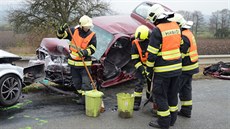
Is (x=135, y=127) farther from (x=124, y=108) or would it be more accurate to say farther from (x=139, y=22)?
(x=139, y=22)

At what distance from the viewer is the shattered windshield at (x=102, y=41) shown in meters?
6.81

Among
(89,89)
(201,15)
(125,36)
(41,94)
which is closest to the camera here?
(89,89)

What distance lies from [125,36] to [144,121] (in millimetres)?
2511

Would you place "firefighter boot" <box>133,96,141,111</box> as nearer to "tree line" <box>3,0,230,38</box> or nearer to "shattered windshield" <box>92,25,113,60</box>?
"shattered windshield" <box>92,25,113,60</box>

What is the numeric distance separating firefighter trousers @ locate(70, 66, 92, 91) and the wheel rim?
1065 millimetres

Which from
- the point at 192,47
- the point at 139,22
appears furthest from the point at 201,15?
the point at 192,47

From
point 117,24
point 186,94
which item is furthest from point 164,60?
point 117,24

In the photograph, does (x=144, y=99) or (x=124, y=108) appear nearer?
(x=124, y=108)

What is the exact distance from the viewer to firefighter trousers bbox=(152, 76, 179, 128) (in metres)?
4.84

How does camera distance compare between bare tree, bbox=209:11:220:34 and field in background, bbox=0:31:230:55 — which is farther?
bare tree, bbox=209:11:220:34

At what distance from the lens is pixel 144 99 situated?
21.9 ft

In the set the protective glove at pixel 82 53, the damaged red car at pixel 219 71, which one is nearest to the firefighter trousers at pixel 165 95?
the protective glove at pixel 82 53

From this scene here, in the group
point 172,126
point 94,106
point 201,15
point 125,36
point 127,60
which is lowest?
point 172,126

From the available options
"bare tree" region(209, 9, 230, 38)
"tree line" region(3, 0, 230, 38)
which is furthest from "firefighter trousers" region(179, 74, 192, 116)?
"bare tree" region(209, 9, 230, 38)
